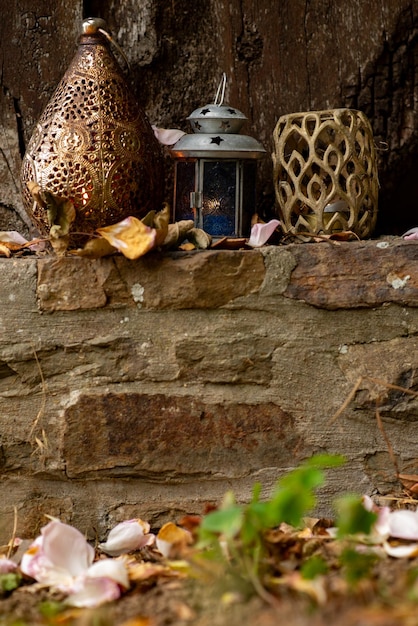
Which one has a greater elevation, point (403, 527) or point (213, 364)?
point (213, 364)

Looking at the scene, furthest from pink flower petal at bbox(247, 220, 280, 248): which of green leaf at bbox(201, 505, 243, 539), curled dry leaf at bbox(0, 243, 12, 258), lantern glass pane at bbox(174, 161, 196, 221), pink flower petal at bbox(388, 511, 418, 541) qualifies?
green leaf at bbox(201, 505, 243, 539)

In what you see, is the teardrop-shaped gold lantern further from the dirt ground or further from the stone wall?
the dirt ground

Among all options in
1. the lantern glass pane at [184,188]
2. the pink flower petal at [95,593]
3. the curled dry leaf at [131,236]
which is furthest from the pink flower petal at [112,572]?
the lantern glass pane at [184,188]

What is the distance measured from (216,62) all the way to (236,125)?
12.3 inches

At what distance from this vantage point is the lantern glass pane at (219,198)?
1688 millimetres

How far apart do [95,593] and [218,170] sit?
2.83 feet

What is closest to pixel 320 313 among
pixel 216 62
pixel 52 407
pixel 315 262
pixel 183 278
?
pixel 315 262

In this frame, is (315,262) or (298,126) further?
(298,126)

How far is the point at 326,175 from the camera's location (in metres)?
1.75

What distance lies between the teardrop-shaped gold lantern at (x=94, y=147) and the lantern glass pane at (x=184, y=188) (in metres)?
0.06

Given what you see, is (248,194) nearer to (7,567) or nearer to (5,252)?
(5,252)

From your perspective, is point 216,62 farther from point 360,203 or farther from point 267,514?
point 267,514

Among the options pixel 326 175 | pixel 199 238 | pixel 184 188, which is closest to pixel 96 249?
pixel 199 238

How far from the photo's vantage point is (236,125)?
1.70 metres
